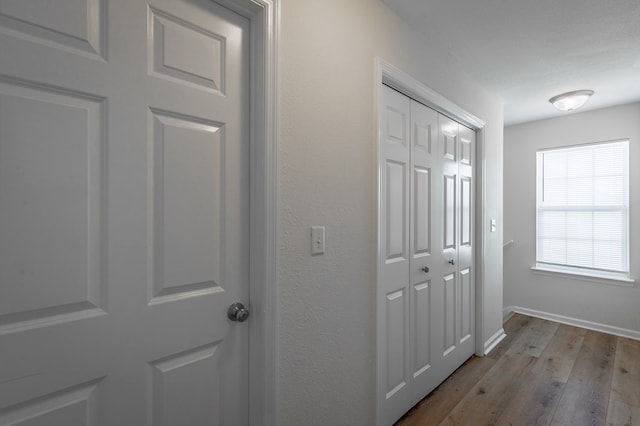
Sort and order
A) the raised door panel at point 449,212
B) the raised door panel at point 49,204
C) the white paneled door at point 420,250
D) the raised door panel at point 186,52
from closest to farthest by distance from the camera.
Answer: the raised door panel at point 49,204
the raised door panel at point 186,52
the white paneled door at point 420,250
the raised door panel at point 449,212

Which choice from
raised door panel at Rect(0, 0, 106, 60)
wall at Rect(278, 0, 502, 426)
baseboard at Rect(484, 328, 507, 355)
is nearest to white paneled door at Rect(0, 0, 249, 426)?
raised door panel at Rect(0, 0, 106, 60)

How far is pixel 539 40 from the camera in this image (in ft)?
6.44

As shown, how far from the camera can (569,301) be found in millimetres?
3516

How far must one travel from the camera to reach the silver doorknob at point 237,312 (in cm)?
111

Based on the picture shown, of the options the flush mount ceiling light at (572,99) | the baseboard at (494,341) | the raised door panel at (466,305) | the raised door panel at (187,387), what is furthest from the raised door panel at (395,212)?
the flush mount ceiling light at (572,99)

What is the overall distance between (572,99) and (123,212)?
3.60m

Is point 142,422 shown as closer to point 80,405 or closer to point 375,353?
point 80,405

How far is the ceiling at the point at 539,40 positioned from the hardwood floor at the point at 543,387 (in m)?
2.33

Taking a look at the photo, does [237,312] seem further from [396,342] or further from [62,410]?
[396,342]

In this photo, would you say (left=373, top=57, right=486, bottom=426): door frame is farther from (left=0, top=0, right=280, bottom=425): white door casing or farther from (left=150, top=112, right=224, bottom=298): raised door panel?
(left=150, top=112, right=224, bottom=298): raised door panel

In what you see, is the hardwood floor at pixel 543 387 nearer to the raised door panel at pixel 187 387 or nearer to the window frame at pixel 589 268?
the window frame at pixel 589 268

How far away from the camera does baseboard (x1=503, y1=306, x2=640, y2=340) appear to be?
3124mm

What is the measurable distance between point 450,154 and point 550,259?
98.6 inches

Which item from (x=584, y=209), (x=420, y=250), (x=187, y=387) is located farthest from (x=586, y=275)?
(x=187, y=387)
